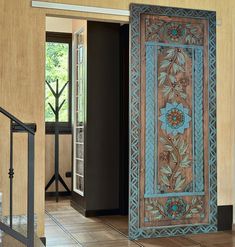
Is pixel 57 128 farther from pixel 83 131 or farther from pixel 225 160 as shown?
pixel 225 160

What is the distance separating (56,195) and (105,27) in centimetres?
276

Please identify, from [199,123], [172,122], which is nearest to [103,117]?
[172,122]

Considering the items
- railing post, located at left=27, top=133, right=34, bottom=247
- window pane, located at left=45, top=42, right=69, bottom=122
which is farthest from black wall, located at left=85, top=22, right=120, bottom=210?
railing post, located at left=27, top=133, right=34, bottom=247

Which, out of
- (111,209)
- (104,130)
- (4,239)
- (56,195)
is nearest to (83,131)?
(104,130)

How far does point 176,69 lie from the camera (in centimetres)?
507

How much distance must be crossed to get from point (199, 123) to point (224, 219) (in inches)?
44.4

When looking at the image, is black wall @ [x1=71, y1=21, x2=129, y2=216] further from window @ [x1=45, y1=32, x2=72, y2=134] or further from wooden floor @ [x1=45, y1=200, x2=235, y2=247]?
window @ [x1=45, y1=32, x2=72, y2=134]

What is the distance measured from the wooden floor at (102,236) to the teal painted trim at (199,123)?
62 cm

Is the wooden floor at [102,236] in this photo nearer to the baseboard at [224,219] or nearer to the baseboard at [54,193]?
the baseboard at [224,219]

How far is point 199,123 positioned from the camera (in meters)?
5.16

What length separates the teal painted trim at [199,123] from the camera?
5.14m

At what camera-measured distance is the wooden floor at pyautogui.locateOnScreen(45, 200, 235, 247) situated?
4625 millimetres

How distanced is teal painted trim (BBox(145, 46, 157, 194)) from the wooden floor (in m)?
0.58

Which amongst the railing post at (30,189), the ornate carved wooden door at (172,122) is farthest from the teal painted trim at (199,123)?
the railing post at (30,189)
